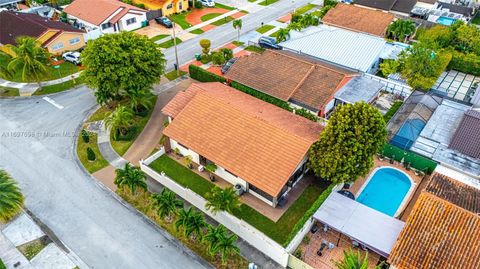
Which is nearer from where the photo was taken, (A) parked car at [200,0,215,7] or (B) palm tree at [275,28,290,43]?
(B) palm tree at [275,28,290,43]

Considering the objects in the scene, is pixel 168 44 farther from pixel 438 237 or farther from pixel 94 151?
pixel 438 237

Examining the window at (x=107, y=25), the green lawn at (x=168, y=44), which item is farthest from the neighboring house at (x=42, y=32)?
the green lawn at (x=168, y=44)

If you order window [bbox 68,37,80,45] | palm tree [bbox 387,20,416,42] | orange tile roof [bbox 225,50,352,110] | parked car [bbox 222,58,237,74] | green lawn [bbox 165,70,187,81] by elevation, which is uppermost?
palm tree [bbox 387,20,416,42]

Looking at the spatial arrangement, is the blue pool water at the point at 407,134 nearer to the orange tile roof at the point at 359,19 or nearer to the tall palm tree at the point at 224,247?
the tall palm tree at the point at 224,247

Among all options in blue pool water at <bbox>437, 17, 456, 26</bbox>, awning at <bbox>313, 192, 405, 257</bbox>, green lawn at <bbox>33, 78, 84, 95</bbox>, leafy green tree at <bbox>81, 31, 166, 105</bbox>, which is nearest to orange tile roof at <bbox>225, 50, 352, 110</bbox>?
leafy green tree at <bbox>81, 31, 166, 105</bbox>

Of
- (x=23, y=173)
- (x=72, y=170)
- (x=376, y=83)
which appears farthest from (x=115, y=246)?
(x=376, y=83)

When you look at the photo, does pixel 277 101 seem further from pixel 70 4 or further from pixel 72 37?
pixel 70 4

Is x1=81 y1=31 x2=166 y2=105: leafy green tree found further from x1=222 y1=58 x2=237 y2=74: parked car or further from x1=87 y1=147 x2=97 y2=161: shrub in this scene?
x1=222 y1=58 x2=237 y2=74: parked car
